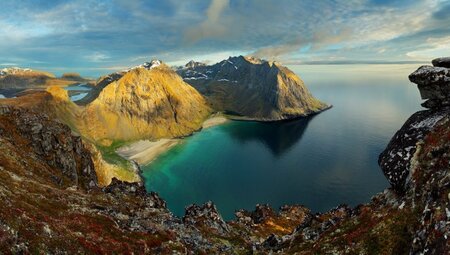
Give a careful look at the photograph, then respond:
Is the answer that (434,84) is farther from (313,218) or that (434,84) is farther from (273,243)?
(273,243)

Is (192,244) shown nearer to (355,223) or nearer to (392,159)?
(355,223)

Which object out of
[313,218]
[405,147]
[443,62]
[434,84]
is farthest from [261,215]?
[443,62]

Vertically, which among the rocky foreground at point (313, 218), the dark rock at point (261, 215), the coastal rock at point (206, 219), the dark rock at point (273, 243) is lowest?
the dark rock at point (261, 215)

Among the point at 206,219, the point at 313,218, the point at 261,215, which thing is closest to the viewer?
the point at 313,218

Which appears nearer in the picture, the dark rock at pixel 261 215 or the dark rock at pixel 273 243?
the dark rock at pixel 273 243

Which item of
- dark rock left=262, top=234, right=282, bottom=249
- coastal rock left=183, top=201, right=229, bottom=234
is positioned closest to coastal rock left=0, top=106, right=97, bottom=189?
coastal rock left=183, top=201, right=229, bottom=234

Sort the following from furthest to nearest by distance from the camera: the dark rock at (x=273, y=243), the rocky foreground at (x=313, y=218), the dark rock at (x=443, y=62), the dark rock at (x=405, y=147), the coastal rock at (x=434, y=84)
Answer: the dark rock at (x=273, y=243), the dark rock at (x=443, y=62), the coastal rock at (x=434, y=84), the dark rock at (x=405, y=147), the rocky foreground at (x=313, y=218)

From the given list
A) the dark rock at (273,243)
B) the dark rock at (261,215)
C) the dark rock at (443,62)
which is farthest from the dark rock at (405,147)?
the dark rock at (261,215)

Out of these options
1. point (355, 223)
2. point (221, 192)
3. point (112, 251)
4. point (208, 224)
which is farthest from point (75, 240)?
point (221, 192)

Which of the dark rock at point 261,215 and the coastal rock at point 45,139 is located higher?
the coastal rock at point 45,139

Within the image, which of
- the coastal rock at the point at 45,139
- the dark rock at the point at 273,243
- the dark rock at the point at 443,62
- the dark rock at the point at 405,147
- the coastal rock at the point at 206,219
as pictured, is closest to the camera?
the dark rock at the point at 405,147

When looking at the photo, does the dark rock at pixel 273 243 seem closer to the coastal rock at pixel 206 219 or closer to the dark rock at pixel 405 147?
the dark rock at pixel 405 147
